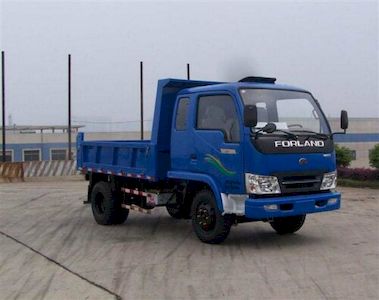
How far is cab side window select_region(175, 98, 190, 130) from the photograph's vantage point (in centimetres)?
845

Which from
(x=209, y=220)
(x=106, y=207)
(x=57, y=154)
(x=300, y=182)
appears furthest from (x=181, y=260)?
(x=57, y=154)

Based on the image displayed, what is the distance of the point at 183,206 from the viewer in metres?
8.95

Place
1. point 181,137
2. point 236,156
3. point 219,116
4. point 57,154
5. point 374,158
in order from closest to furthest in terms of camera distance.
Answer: point 236,156 → point 219,116 → point 181,137 → point 374,158 → point 57,154

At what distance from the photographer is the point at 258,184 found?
7.36 meters

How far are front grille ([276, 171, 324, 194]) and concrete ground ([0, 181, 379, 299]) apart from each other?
89 cm

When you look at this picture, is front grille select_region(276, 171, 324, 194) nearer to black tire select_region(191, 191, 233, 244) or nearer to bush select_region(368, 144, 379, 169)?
black tire select_region(191, 191, 233, 244)

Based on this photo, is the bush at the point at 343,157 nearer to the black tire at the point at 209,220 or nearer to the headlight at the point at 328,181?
the headlight at the point at 328,181

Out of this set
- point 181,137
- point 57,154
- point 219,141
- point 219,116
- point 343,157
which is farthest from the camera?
point 57,154

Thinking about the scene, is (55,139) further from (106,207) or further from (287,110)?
(287,110)

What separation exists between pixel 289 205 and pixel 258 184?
60 cm

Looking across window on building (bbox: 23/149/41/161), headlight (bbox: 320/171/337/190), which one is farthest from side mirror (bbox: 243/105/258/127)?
window on building (bbox: 23/149/41/161)

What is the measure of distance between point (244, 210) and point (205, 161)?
1022mm

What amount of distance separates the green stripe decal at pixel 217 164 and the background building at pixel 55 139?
38.4 meters

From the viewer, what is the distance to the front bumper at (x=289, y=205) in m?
7.29
